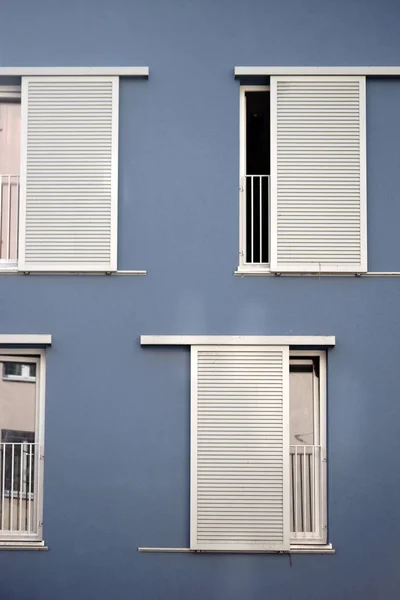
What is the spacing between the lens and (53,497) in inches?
325

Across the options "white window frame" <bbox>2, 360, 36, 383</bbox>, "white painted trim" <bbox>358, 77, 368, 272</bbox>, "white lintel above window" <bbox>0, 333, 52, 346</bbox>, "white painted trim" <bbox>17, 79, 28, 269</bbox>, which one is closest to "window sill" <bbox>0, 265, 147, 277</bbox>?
"white painted trim" <bbox>17, 79, 28, 269</bbox>

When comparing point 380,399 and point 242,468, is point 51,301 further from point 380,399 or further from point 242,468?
point 380,399

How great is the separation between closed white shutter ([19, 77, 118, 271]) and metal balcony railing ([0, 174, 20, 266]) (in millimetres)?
237

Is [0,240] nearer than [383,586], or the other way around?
[383,586]

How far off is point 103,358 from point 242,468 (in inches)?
61.4

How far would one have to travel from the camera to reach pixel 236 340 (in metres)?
8.29

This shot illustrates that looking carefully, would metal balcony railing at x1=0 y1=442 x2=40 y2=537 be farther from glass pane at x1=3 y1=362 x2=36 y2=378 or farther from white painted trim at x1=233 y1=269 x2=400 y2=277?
white painted trim at x1=233 y1=269 x2=400 y2=277

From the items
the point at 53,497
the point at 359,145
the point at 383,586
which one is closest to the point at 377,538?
the point at 383,586

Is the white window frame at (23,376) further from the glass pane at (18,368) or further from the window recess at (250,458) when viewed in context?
the window recess at (250,458)

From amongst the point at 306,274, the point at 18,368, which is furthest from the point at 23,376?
the point at 306,274

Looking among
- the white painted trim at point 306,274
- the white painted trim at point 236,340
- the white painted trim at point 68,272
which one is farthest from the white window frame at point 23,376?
the white painted trim at point 306,274

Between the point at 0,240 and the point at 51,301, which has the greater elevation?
the point at 0,240

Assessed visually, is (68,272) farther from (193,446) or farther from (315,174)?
(315,174)

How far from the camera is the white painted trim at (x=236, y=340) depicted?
27.2 ft
